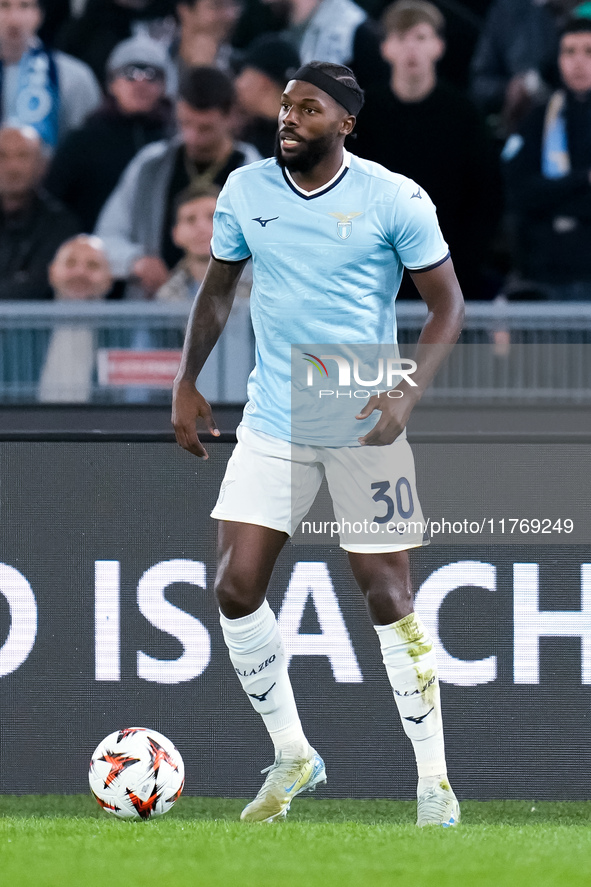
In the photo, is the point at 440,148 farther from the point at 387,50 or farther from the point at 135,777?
the point at 135,777

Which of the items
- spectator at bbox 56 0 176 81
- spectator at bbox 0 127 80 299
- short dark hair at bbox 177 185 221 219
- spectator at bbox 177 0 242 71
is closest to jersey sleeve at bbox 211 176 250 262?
short dark hair at bbox 177 185 221 219

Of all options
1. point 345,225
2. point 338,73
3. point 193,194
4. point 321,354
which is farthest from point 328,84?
point 193,194

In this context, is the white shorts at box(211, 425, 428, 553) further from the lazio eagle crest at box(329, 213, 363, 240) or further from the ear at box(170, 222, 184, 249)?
the ear at box(170, 222, 184, 249)

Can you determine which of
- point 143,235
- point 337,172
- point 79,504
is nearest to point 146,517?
point 79,504

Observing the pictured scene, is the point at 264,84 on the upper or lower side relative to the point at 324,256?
upper

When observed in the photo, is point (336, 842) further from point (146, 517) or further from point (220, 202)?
point (220, 202)

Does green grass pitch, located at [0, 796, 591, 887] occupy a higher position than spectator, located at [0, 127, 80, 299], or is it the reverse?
spectator, located at [0, 127, 80, 299]

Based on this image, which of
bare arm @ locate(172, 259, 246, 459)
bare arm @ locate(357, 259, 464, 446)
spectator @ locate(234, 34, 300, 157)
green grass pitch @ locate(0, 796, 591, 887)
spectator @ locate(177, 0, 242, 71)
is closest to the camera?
green grass pitch @ locate(0, 796, 591, 887)

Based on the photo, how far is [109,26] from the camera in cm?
825

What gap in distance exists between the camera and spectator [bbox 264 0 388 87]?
7508mm

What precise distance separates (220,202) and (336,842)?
187cm

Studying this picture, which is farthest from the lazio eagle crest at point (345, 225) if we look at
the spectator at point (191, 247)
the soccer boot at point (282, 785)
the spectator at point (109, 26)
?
the spectator at point (109, 26)

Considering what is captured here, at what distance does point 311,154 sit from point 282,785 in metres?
1.84

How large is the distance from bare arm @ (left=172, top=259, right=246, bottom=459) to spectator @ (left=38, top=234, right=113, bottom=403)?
2.22 m
